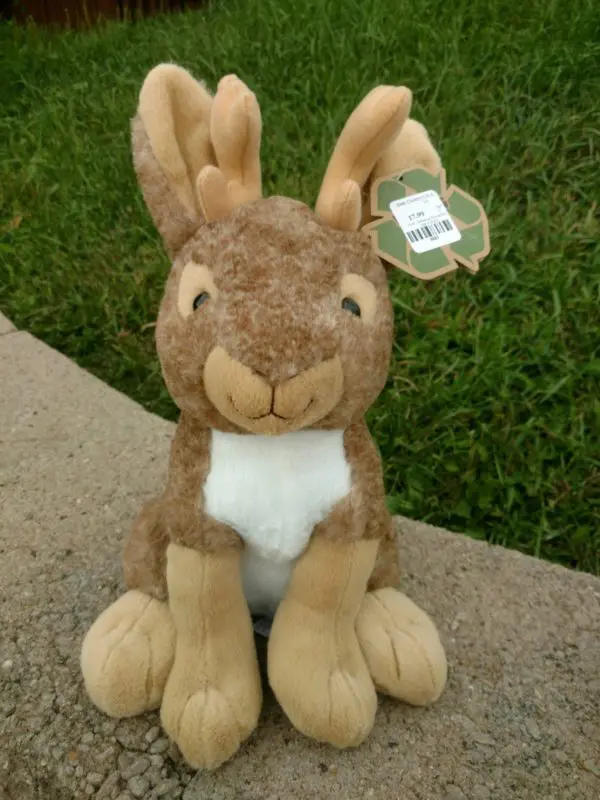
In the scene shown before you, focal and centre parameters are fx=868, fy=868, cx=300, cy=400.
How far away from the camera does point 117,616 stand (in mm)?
1354

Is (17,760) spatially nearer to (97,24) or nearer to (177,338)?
(177,338)

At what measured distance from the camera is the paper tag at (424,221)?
3.78ft

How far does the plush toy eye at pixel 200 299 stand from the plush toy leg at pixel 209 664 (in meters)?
0.35

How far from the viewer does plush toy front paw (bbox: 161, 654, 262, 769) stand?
4.06 feet

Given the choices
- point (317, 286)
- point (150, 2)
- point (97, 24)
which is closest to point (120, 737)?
point (317, 286)

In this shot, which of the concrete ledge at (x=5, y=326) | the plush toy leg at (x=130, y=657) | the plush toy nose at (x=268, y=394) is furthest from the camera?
the concrete ledge at (x=5, y=326)

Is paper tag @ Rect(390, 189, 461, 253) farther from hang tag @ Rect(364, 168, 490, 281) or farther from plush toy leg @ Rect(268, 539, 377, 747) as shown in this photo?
plush toy leg @ Rect(268, 539, 377, 747)

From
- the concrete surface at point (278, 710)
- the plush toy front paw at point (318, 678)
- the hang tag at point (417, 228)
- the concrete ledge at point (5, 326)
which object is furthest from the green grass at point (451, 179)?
the hang tag at point (417, 228)

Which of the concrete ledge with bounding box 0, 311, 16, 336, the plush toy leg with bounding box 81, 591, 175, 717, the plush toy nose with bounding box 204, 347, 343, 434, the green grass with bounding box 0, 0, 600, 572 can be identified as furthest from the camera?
the concrete ledge with bounding box 0, 311, 16, 336

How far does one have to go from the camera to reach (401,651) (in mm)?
1333

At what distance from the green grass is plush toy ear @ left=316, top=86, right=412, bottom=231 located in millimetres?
1017

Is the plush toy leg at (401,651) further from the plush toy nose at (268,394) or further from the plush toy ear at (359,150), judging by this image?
the plush toy ear at (359,150)

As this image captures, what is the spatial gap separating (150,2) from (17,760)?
4.38 meters

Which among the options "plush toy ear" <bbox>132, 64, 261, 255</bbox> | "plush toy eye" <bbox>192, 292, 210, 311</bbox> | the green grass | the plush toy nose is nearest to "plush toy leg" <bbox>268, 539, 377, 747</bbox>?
the plush toy nose
